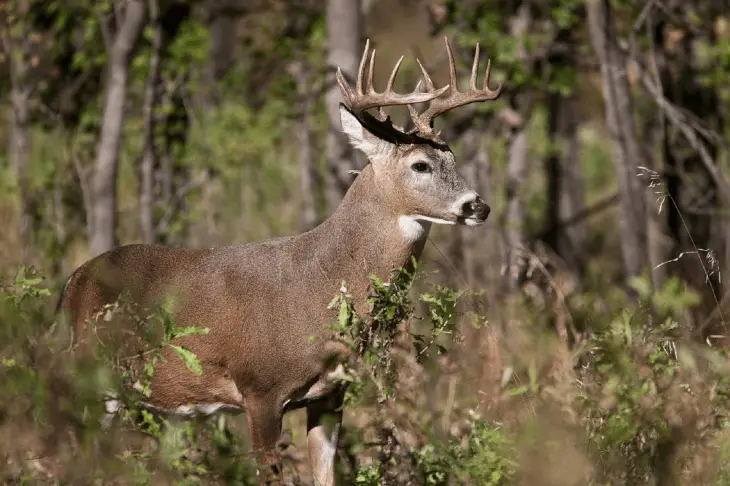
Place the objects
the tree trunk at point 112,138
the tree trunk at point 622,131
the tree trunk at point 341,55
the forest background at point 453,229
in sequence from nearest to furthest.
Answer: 1. the forest background at point 453,229
2. the tree trunk at point 341,55
3. the tree trunk at point 112,138
4. the tree trunk at point 622,131

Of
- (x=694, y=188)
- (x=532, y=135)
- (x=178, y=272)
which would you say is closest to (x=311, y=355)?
(x=178, y=272)

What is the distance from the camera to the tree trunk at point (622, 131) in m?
9.46

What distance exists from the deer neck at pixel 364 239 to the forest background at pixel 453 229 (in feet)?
1.31

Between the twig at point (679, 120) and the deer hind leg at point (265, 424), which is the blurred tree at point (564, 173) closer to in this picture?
the twig at point (679, 120)

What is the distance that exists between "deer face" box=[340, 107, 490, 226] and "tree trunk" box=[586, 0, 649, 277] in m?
3.44

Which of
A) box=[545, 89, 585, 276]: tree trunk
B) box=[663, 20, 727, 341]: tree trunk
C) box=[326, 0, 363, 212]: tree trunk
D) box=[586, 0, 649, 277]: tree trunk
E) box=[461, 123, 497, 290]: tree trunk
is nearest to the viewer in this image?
box=[326, 0, 363, 212]: tree trunk

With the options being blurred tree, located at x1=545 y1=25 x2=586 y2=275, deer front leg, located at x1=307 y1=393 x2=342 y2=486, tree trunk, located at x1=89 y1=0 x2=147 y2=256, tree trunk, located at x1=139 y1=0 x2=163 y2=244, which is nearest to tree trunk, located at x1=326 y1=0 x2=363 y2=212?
tree trunk, located at x1=89 y1=0 x2=147 y2=256

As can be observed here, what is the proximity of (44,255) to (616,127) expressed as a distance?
15.7 ft

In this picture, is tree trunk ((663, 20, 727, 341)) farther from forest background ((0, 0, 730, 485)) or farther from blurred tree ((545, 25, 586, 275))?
blurred tree ((545, 25, 586, 275))

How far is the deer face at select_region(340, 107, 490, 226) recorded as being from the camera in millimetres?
6242

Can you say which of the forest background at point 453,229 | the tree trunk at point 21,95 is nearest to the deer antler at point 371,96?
the forest background at point 453,229

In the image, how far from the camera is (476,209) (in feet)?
20.3

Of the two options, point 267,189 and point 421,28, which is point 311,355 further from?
point 421,28

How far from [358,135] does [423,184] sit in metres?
0.51
